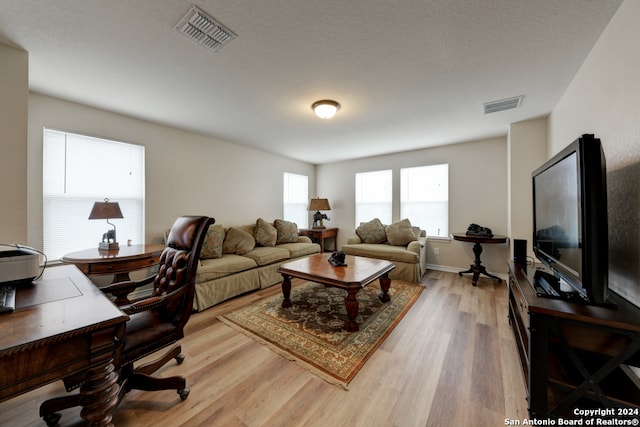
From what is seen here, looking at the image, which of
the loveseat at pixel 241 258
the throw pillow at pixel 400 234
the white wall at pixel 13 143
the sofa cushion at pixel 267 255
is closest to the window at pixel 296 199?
the loveseat at pixel 241 258

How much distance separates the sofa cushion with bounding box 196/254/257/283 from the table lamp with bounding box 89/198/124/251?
951 millimetres

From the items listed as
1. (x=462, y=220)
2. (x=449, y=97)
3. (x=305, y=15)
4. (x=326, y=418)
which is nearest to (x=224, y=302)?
(x=326, y=418)

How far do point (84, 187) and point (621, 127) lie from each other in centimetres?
477

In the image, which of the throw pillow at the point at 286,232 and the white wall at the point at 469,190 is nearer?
the white wall at the point at 469,190

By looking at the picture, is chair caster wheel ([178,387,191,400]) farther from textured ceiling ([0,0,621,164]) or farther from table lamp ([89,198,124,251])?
textured ceiling ([0,0,621,164])

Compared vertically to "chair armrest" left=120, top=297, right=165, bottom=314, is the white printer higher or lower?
higher

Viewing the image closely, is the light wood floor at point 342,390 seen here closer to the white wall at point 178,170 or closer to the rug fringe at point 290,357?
the rug fringe at point 290,357

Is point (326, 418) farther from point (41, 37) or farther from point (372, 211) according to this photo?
point (372, 211)

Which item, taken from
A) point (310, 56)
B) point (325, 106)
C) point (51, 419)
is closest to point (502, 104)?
point (325, 106)

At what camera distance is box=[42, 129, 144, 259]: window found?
97.9 inches

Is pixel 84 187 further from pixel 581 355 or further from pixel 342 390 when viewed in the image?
pixel 581 355

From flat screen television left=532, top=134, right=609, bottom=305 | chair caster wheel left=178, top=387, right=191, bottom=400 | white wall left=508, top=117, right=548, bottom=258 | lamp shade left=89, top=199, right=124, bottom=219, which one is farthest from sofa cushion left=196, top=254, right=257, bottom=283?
white wall left=508, top=117, right=548, bottom=258

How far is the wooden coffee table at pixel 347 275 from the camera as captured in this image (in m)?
2.27

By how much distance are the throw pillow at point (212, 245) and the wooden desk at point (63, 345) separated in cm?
214
